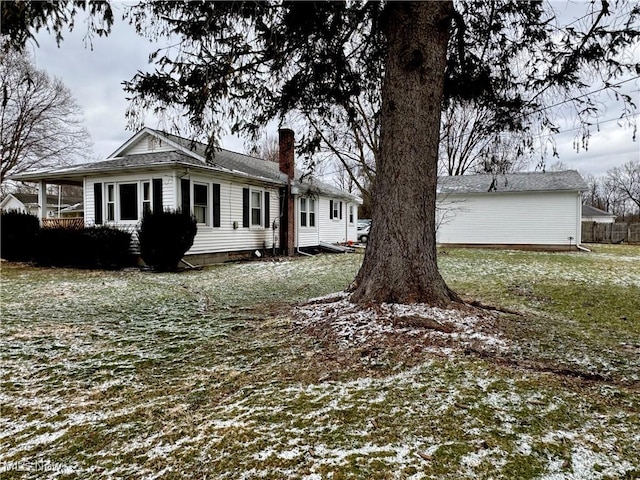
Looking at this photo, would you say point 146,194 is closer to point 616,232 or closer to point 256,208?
point 256,208

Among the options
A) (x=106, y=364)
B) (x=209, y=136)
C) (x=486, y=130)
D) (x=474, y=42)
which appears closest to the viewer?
(x=106, y=364)

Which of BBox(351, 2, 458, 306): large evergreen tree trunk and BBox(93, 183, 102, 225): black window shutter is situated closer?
BBox(351, 2, 458, 306): large evergreen tree trunk

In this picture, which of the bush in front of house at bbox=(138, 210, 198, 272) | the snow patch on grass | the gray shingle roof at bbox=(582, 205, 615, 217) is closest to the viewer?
the snow patch on grass

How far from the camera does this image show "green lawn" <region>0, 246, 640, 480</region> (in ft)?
6.81

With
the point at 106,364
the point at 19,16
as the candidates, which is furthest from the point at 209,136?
the point at 106,364

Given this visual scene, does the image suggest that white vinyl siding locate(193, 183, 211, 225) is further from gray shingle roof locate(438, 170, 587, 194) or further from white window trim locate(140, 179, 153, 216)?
gray shingle roof locate(438, 170, 587, 194)

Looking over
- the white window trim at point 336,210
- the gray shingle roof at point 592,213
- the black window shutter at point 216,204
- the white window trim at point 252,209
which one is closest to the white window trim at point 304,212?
the white window trim at point 252,209

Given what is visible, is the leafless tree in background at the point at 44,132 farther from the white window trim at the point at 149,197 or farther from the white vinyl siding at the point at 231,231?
the white vinyl siding at the point at 231,231

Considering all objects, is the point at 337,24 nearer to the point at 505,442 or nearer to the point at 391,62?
the point at 391,62

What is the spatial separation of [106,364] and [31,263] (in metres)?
11.3

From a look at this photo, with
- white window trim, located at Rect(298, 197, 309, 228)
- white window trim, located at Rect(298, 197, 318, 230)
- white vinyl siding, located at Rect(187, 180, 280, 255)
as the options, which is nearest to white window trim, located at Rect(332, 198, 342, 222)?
white window trim, located at Rect(298, 197, 318, 230)

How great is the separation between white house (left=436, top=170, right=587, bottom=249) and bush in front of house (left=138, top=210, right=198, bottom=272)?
40.4 ft

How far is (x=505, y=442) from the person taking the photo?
2219 millimetres

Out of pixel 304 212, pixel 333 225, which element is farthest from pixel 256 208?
pixel 333 225
